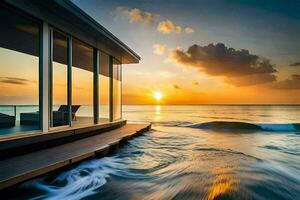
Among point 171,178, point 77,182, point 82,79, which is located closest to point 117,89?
point 82,79

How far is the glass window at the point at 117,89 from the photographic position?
895 cm

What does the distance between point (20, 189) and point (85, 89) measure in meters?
4.99

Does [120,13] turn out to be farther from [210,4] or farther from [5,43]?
[5,43]

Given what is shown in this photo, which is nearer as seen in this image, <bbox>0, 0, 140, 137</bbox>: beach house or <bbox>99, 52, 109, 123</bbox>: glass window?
<bbox>0, 0, 140, 137</bbox>: beach house

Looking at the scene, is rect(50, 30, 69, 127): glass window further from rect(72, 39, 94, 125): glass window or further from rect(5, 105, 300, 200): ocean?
rect(5, 105, 300, 200): ocean

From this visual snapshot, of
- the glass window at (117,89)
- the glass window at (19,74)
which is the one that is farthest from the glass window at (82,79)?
the glass window at (19,74)

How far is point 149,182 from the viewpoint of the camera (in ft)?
14.6

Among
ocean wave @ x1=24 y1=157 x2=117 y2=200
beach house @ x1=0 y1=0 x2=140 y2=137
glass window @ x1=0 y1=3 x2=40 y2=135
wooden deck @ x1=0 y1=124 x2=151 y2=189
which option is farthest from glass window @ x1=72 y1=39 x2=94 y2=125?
ocean wave @ x1=24 y1=157 x2=117 y2=200

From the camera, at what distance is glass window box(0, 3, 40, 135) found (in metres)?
4.96

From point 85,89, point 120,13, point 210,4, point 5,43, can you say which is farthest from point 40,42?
point 210,4

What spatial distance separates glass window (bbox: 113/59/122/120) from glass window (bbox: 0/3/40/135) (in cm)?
322

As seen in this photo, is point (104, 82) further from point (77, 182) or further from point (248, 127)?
point (248, 127)

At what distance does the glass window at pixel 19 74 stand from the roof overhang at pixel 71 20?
312 millimetres

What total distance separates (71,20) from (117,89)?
441cm
